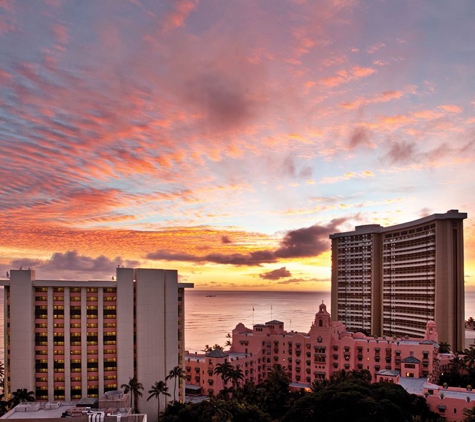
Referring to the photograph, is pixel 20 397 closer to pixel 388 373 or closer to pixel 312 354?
pixel 312 354

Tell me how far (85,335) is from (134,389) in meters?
14.3

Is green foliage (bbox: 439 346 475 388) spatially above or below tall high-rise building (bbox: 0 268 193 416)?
below

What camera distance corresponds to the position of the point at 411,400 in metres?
72.9

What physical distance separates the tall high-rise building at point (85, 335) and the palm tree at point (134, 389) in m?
1.06

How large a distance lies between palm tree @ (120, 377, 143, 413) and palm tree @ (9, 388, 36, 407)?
15.4 m

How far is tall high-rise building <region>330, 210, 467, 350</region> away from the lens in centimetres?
12662

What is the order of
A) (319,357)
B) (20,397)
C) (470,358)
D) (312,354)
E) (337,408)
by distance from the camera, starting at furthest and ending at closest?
1. (312,354)
2. (319,357)
3. (470,358)
4. (20,397)
5. (337,408)

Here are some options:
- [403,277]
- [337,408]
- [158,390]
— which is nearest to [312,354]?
[158,390]

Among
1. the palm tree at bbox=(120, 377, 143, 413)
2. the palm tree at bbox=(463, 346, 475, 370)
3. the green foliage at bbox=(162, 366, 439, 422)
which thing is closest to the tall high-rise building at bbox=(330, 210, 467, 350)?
the palm tree at bbox=(463, 346, 475, 370)

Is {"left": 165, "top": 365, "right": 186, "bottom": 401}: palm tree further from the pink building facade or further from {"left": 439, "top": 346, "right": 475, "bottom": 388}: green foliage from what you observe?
{"left": 439, "top": 346, "right": 475, "bottom": 388}: green foliage

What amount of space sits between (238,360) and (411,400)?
135ft

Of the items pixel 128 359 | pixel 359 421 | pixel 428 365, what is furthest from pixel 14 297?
pixel 428 365

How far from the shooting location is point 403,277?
151m

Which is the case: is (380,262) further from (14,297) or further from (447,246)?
(14,297)
